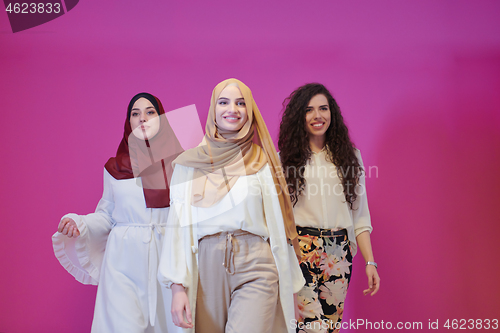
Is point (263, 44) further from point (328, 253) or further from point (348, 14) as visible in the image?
point (328, 253)

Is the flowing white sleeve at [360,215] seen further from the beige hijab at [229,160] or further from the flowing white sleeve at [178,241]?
the flowing white sleeve at [178,241]

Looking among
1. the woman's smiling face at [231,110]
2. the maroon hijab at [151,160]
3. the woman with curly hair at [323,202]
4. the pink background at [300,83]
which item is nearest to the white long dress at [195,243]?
the woman's smiling face at [231,110]

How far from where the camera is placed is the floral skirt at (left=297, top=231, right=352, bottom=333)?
216cm

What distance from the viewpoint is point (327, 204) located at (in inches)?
88.8

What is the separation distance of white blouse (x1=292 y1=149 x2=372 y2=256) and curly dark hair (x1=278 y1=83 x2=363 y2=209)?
31mm

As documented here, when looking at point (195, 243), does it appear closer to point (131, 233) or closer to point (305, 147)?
point (131, 233)

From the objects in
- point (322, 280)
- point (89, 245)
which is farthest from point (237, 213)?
point (89, 245)

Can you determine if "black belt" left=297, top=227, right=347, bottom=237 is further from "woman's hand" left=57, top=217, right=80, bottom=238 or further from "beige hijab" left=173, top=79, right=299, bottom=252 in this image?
"woman's hand" left=57, top=217, right=80, bottom=238

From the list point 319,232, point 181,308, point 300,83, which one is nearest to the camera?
point 181,308

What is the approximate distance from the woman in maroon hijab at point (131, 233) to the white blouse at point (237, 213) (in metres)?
0.73

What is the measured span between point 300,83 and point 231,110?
1478mm

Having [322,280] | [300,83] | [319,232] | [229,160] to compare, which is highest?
[300,83]

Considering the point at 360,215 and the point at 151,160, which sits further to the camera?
the point at 151,160

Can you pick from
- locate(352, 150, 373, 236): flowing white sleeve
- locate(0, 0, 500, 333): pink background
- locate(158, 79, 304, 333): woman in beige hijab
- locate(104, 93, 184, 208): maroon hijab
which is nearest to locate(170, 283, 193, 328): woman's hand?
locate(158, 79, 304, 333): woman in beige hijab
